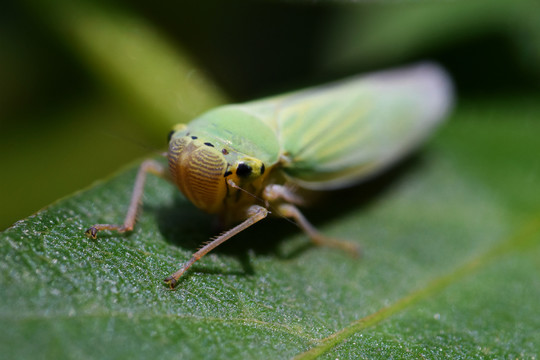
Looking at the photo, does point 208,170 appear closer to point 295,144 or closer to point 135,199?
point 135,199

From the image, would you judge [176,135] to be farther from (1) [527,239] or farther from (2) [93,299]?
(1) [527,239]

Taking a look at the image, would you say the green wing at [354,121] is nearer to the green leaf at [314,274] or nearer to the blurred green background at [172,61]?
the green leaf at [314,274]

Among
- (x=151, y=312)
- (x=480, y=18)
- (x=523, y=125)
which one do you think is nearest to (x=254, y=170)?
(x=151, y=312)

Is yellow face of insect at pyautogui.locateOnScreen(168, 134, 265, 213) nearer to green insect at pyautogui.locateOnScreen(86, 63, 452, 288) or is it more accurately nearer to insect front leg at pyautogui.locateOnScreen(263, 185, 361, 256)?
green insect at pyautogui.locateOnScreen(86, 63, 452, 288)

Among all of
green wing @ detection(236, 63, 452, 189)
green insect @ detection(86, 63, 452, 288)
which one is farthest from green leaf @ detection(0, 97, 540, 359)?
green wing @ detection(236, 63, 452, 189)

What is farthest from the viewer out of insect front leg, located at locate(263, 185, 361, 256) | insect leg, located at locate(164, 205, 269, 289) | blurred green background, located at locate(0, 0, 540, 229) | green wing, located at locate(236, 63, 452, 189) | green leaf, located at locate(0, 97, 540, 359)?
blurred green background, located at locate(0, 0, 540, 229)

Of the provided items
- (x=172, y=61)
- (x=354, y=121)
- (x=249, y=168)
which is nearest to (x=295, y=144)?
(x=249, y=168)
